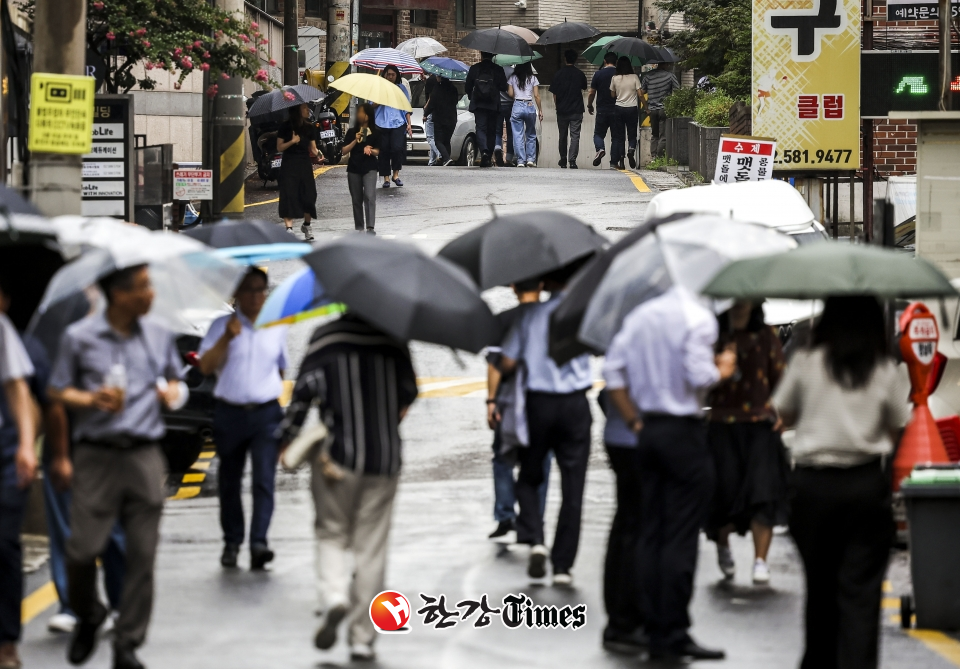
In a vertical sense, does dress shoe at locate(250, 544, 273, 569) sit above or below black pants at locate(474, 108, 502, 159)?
below

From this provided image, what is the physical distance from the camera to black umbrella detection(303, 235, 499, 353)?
7.43 meters

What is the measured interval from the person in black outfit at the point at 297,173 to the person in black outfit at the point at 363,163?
0.52 metres

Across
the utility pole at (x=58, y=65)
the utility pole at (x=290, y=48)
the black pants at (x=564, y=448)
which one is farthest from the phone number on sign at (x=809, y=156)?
the utility pole at (x=290, y=48)

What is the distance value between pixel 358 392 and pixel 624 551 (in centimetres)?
155

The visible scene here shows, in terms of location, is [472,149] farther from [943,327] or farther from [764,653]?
[764,653]

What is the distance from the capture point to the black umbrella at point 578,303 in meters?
8.10

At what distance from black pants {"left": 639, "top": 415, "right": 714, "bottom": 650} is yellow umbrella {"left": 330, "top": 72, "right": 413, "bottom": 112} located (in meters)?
14.2

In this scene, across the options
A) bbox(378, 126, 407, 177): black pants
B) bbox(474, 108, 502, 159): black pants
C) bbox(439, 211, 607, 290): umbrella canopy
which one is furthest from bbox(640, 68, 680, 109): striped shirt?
bbox(439, 211, 607, 290): umbrella canopy

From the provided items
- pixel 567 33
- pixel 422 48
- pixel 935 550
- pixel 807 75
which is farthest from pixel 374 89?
pixel 422 48

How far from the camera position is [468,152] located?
34406mm

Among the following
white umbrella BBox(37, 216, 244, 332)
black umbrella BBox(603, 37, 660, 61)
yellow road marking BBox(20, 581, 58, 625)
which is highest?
black umbrella BBox(603, 37, 660, 61)

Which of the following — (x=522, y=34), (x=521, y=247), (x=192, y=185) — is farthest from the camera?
(x=522, y=34)

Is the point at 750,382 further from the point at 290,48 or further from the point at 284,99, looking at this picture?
the point at 290,48

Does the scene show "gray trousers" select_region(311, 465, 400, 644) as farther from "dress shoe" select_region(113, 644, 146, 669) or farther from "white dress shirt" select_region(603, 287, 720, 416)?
"white dress shirt" select_region(603, 287, 720, 416)
